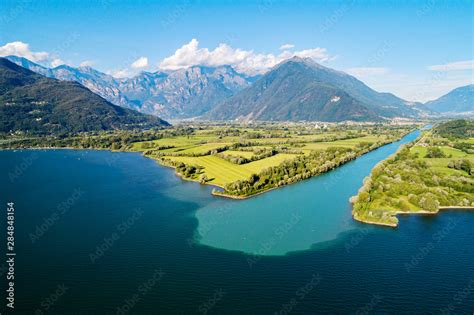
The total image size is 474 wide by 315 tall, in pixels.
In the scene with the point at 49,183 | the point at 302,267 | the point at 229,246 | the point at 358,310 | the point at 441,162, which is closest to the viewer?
the point at 358,310

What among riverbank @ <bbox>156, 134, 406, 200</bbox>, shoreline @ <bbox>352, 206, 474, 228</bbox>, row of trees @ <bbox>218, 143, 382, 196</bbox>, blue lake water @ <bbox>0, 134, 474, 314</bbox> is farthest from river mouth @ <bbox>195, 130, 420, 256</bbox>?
row of trees @ <bbox>218, 143, 382, 196</bbox>

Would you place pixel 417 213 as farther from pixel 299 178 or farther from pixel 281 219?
pixel 299 178

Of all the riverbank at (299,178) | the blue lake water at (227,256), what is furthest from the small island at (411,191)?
the riverbank at (299,178)

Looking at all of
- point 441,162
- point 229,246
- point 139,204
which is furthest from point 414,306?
point 441,162

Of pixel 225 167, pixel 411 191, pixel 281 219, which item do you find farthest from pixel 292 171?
pixel 281 219

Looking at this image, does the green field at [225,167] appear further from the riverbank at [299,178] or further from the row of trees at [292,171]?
the row of trees at [292,171]

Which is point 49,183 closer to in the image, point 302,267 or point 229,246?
point 229,246
